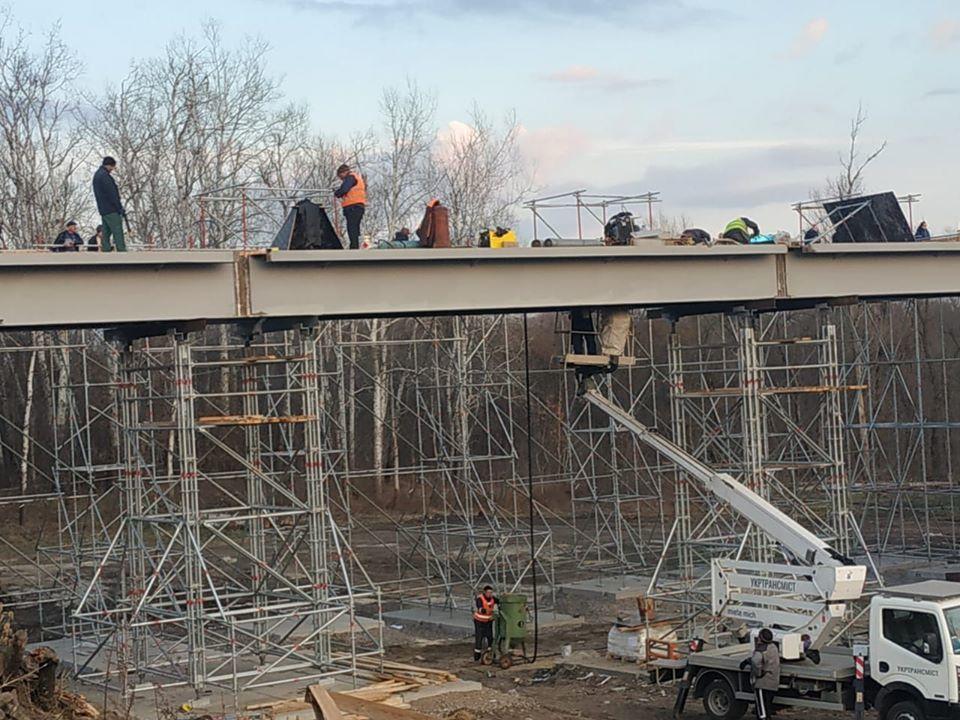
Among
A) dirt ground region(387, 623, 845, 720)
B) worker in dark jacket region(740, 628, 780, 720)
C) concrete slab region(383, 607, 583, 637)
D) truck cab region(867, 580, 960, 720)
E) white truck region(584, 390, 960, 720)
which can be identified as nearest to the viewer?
truck cab region(867, 580, 960, 720)

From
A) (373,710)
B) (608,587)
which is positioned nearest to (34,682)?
(373,710)

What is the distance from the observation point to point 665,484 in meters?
44.5

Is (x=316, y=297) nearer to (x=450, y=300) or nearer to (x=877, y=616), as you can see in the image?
(x=450, y=300)

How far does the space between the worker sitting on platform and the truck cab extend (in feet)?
23.1

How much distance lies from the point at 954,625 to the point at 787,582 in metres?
2.84

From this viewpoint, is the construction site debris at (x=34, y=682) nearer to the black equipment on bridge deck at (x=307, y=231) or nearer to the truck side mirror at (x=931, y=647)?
the black equipment on bridge deck at (x=307, y=231)

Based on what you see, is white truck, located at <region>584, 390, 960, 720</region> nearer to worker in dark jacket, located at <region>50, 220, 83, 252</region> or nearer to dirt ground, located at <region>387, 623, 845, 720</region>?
dirt ground, located at <region>387, 623, 845, 720</region>

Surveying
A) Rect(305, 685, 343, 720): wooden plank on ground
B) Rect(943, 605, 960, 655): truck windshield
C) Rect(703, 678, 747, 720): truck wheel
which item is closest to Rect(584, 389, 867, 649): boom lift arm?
Rect(703, 678, 747, 720): truck wheel

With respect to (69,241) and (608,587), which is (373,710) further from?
(608,587)

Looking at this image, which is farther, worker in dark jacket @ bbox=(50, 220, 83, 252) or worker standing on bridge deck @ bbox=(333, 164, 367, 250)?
worker standing on bridge deck @ bbox=(333, 164, 367, 250)

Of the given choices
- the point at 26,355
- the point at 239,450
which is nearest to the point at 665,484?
the point at 239,450

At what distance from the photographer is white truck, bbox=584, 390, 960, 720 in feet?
51.4

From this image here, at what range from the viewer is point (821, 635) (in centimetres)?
1767

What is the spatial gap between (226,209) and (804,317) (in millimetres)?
20093
